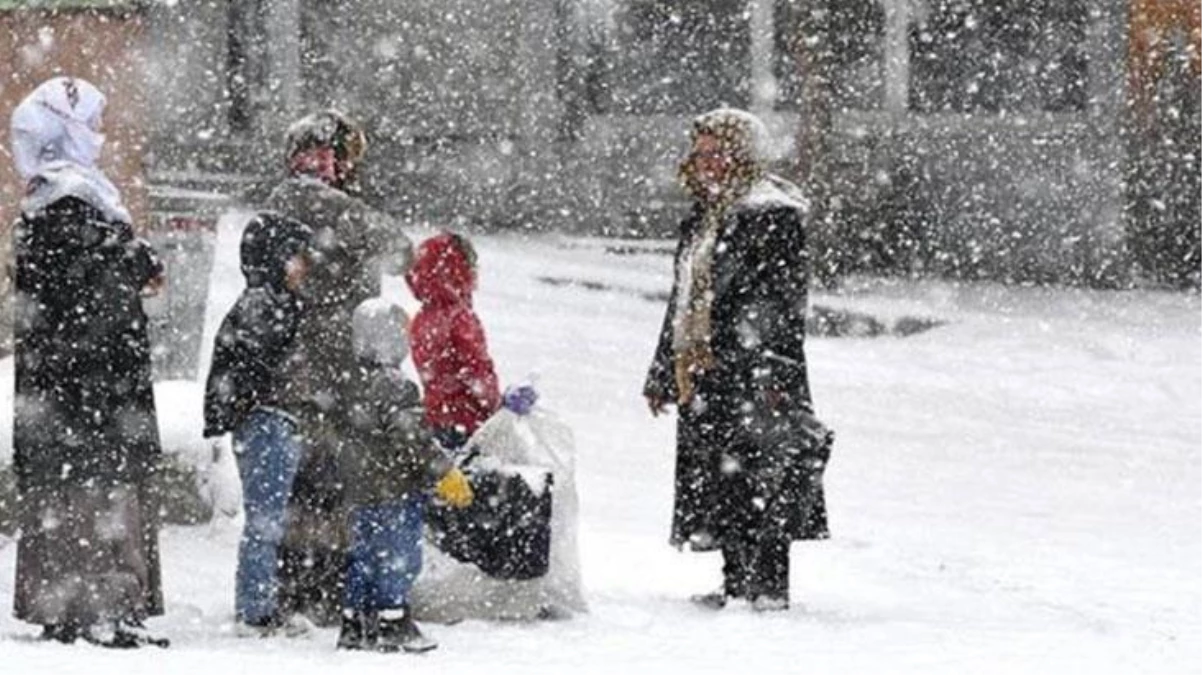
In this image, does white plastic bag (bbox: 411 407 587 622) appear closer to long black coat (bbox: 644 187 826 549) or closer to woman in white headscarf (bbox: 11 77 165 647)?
long black coat (bbox: 644 187 826 549)

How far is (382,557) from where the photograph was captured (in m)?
6.82

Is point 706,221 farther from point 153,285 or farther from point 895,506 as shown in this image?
point 895,506

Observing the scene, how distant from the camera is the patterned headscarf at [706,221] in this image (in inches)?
305

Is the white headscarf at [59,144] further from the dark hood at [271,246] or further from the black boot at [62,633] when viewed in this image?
the black boot at [62,633]

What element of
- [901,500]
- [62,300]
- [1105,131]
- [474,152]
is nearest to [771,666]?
[62,300]

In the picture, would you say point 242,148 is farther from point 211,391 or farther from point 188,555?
point 211,391

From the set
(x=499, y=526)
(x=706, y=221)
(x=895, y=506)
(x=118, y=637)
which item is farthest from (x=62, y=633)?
(x=895, y=506)


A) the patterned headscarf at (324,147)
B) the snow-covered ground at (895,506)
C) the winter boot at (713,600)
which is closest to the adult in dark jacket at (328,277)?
the patterned headscarf at (324,147)

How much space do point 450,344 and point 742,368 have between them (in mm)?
942

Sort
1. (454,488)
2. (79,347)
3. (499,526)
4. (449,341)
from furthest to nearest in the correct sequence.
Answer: (449,341) → (499,526) → (454,488) → (79,347)

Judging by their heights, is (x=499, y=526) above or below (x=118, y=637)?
above

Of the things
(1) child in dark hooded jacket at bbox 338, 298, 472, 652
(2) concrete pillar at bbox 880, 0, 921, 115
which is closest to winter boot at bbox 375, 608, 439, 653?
(1) child in dark hooded jacket at bbox 338, 298, 472, 652

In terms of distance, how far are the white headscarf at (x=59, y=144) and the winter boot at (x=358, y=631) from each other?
1277 millimetres

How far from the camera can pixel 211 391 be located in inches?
276
